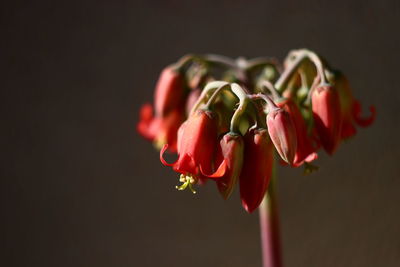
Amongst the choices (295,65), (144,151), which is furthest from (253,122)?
(144,151)

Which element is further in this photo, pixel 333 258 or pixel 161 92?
pixel 333 258

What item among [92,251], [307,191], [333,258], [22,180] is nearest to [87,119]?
[22,180]

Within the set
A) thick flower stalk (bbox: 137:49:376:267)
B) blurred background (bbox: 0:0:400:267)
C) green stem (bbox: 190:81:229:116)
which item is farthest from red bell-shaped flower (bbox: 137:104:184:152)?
Answer: blurred background (bbox: 0:0:400:267)

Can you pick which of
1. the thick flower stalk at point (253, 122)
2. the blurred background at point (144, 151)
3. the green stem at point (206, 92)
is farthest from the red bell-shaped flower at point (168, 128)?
the blurred background at point (144, 151)

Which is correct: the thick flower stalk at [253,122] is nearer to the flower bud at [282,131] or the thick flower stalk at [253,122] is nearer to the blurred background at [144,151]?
the flower bud at [282,131]

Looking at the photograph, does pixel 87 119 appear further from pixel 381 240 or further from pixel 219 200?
pixel 381 240

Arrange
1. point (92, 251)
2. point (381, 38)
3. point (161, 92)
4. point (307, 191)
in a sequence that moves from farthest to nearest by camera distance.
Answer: point (92, 251) < point (307, 191) < point (381, 38) < point (161, 92)

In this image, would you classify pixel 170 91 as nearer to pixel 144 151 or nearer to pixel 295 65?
pixel 295 65
